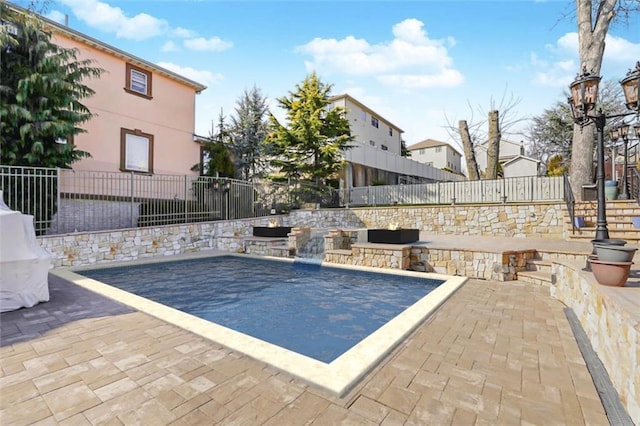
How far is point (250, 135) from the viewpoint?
1756 cm

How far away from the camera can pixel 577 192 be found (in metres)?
11.4

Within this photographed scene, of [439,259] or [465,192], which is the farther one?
[465,192]

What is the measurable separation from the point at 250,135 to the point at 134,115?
6.25m

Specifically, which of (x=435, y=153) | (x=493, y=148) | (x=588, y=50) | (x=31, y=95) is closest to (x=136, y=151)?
(x=31, y=95)

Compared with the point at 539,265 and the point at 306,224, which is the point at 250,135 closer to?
the point at 306,224

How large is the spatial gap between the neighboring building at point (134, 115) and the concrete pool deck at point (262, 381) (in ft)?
32.0

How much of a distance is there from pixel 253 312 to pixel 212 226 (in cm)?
749

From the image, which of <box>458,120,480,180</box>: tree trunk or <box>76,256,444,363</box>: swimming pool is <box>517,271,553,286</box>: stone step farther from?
<box>458,120,480,180</box>: tree trunk

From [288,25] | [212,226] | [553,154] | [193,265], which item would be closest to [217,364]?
[193,265]

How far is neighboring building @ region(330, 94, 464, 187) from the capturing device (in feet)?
64.4

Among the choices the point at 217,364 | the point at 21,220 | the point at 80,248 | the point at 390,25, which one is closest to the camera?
the point at 217,364

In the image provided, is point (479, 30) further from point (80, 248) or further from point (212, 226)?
point (80, 248)

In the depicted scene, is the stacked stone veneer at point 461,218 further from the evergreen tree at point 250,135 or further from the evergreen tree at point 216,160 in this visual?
the evergreen tree at point 250,135

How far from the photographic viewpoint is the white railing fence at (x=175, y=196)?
825 centimetres
